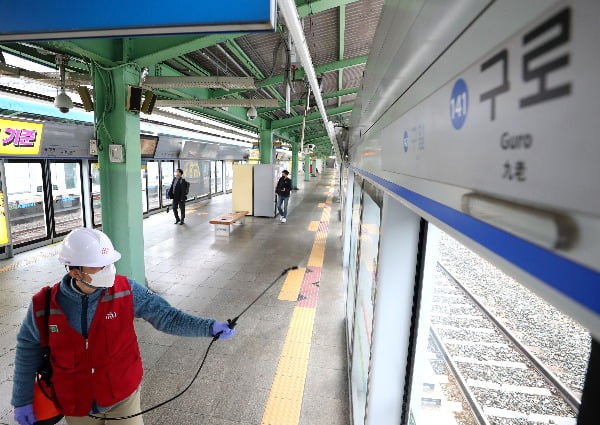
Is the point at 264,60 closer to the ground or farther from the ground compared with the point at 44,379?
farther from the ground

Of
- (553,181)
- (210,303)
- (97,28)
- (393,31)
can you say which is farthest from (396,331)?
(210,303)

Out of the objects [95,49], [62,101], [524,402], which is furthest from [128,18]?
[524,402]

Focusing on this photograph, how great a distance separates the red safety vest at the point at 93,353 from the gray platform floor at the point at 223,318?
1267mm

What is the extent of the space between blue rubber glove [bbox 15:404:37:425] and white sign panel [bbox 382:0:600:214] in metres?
2.43

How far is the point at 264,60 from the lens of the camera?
588 centimetres

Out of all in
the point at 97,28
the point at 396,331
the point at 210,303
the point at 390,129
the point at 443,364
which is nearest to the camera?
the point at 390,129

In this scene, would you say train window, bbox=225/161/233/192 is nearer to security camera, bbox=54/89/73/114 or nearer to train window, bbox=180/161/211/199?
train window, bbox=180/161/211/199

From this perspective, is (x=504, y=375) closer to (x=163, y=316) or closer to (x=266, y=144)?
(x=163, y=316)

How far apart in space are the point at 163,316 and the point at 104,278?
436 mm

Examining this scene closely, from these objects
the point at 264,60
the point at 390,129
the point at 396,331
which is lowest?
the point at 396,331

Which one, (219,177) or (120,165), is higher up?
(120,165)

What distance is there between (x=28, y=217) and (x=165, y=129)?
454 centimetres

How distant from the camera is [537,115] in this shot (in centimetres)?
39

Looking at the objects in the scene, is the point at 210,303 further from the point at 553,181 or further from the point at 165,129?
the point at 165,129
